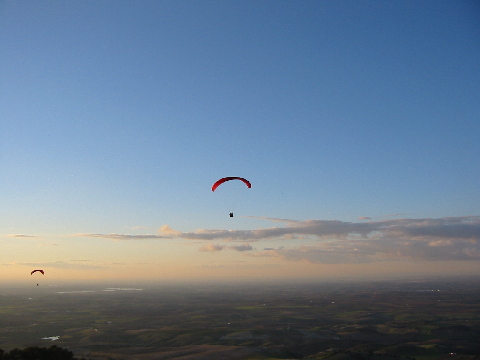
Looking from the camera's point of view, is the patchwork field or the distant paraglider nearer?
the distant paraglider

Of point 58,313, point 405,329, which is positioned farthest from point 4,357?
point 58,313

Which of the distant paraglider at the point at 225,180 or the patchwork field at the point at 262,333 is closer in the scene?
the distant paraglider at the point at 225,180

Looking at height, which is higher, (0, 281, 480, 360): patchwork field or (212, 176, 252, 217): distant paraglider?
(212, 176, 252, 217): distant paraglider

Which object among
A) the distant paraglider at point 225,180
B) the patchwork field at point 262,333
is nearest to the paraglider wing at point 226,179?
the distant paraglider at point 225,180

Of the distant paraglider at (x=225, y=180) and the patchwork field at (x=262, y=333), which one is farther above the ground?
the distant paraglider at (x=225, y=180)

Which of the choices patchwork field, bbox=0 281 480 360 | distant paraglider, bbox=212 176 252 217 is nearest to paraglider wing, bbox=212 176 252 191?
distant paraglider, bbox=212 176 252 217

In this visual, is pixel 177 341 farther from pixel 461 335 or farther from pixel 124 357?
pixel 461 335

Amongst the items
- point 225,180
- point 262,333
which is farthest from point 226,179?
point 262,333

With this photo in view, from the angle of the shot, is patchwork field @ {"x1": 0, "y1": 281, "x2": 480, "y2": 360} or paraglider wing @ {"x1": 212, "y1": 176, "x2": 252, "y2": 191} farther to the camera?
patchwork field @ {"x1": 0, "y1": 281, "x2": 480, "y2": 360}

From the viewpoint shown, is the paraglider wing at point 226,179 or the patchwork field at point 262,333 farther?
the patchwork field at point 262,333

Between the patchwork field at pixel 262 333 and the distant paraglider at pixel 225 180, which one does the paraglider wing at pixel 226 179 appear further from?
the patchwork field at pixel 262 333

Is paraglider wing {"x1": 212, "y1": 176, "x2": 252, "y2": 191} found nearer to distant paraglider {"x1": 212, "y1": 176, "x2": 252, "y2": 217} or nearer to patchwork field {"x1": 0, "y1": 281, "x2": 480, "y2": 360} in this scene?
distant paraglider {"x1": 212, "y1": 176, "x2": 252, "y2": 217}
